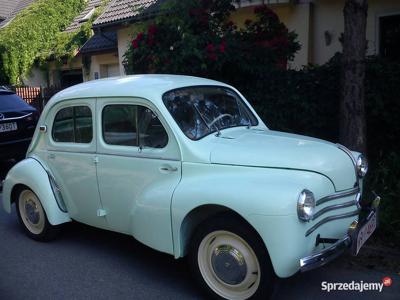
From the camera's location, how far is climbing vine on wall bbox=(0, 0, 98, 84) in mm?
19297

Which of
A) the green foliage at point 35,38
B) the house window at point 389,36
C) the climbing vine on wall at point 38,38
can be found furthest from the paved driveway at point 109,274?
the green foliage at point 35,38

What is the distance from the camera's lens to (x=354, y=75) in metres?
5.56

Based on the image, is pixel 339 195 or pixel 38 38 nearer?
pixel 339 195

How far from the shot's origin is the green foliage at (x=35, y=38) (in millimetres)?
19828

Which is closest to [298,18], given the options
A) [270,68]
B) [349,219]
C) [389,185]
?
[270,68]

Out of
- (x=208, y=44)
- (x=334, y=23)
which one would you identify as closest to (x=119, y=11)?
(x=334, y=23)

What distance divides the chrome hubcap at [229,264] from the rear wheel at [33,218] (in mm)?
2220

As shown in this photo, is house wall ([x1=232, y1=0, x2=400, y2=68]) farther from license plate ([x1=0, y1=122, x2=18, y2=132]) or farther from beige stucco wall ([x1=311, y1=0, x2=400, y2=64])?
license plate ([x1=0, y1=122, x2=18, y2=132])

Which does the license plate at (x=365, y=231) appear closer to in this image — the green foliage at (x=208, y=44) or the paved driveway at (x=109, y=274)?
the paved driveway at (x=109, y=274)

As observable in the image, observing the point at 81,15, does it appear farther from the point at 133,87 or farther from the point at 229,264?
the point at 229,264

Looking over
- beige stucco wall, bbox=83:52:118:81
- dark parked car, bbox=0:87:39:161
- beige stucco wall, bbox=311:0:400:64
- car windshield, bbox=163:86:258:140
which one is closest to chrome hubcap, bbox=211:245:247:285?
car windshield, bbox=163:86:258:140

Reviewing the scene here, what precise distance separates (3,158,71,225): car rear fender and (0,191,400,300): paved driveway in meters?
0.38

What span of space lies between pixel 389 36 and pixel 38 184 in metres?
6.91

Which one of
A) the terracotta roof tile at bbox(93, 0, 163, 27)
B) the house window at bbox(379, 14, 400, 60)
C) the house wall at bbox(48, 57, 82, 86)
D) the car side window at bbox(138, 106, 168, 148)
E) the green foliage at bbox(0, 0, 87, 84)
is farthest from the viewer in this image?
the green foliage at bbox(0, 0, 87, 84)
